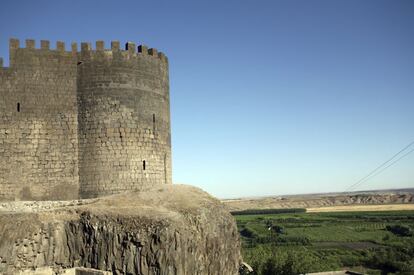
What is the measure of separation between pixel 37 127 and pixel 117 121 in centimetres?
291

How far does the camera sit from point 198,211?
13.6 m

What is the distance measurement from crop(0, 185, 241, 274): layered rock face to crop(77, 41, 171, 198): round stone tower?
6.55 feet

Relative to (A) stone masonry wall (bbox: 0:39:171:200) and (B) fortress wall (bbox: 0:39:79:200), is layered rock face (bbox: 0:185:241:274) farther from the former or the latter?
(A) stone masonry wall (bbox: 0:39:171:200)

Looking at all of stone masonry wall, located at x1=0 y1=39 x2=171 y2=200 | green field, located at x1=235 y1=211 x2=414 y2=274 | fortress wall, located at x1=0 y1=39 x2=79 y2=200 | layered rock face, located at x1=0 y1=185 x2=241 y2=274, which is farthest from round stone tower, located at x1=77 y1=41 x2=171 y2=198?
green field, located at x1=235 y1=211 x2=414 y2=274

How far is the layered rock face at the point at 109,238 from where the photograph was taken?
37.8ft

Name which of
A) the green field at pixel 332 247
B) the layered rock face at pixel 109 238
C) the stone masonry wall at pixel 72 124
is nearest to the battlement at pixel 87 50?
Answer: the stone masonry wall at pixel 72 124

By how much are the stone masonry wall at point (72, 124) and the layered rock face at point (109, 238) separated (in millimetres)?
1773

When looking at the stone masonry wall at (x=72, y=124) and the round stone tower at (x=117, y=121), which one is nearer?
the stone masonry wall at (x=72, y=124)

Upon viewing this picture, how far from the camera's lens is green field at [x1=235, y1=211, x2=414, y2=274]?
83.4 feet

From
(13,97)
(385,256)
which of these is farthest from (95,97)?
(385,256)

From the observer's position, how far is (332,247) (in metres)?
47.0

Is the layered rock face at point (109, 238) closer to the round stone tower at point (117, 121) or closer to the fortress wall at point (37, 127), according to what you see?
the fortress wall at point (37, 127)

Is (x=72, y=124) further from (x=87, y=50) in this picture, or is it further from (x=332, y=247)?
(x=332, y=247)

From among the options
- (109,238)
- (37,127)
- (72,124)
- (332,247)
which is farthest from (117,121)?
(332,247)
